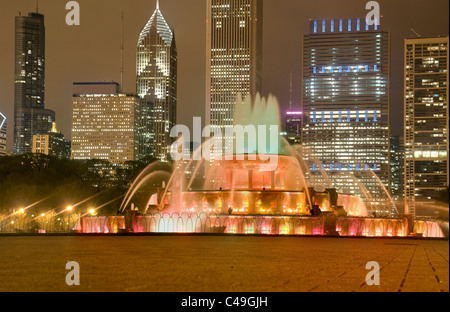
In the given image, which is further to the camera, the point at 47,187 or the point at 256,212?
the point at 47,187

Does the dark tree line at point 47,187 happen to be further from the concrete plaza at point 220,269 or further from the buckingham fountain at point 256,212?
the concrete plaza at point 220,269

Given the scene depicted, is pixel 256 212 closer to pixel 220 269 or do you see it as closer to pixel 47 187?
pixel 220 269

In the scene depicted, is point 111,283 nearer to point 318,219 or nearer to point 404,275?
point 404,275

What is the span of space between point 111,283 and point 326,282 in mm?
4131

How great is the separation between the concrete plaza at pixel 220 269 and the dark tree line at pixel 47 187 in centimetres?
4498

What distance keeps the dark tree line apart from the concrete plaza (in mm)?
44977

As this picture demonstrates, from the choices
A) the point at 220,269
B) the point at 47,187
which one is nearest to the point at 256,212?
the point at 220,269

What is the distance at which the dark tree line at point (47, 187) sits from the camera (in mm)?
67812

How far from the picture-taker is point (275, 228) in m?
37.0

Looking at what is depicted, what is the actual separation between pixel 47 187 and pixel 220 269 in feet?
189

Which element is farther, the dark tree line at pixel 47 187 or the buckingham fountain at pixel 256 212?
the dark tree line at pixel 47 187

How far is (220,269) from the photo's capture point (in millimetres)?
16484

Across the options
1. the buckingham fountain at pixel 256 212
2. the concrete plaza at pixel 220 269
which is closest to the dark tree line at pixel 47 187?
the buckingham fountain at pixel 256 212
